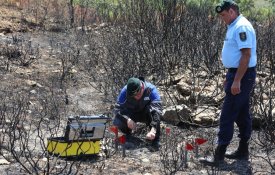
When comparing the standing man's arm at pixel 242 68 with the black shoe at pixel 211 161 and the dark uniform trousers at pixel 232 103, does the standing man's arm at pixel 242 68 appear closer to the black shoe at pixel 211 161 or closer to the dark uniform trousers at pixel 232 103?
the dark uniform trousers at pixel 232 103

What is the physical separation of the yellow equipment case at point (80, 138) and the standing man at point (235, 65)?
97cm

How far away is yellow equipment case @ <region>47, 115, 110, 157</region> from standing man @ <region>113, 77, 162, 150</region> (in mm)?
673

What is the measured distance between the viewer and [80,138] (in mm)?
4508

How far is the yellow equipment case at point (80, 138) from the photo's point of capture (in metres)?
4.37

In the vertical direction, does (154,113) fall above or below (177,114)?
above

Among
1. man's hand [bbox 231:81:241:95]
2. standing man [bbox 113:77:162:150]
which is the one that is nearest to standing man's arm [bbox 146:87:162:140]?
standing man [bbox 113:77:162:150]

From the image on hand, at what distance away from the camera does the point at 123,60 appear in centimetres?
765

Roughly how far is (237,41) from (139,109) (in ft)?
5.13

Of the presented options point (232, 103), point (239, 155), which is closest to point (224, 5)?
point (232, 103)

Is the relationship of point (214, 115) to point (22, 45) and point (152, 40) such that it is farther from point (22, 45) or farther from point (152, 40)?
point (22, 45)

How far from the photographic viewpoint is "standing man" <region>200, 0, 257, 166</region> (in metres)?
4.28

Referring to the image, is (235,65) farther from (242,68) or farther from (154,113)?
(154,113)

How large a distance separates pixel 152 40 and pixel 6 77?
8.06 ft

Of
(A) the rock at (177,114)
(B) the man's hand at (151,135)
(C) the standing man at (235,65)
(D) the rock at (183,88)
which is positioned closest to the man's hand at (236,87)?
(C) the standing man at (235,65)
